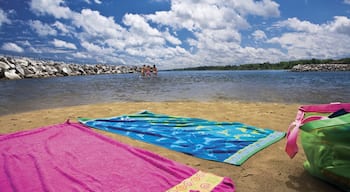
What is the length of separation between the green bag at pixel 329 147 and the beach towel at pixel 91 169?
0.83 m

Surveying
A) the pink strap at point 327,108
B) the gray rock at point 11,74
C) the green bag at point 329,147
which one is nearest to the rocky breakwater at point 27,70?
the gray rock at point 11,74

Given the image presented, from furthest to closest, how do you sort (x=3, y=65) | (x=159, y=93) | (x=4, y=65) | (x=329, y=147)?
(x=4, y=65), (x=3, y=65), (x=159, y=93), (x=329, y=147)

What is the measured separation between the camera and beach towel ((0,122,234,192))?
199 cm

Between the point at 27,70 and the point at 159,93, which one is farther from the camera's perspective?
the point at 27,70

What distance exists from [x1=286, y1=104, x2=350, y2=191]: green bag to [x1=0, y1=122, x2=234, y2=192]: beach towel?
32.6 inches

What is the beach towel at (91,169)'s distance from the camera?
1986 millimetres

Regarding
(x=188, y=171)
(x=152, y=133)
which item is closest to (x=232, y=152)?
(x=188, y=171)

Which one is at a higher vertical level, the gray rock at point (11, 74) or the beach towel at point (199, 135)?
the gray rock at point (11, 74)

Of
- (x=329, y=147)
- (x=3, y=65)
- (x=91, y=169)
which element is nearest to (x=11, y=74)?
(x=3, y=65)

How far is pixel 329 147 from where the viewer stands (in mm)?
1893

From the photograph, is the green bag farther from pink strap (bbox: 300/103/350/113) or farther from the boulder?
the boulder

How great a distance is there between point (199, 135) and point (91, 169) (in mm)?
1760

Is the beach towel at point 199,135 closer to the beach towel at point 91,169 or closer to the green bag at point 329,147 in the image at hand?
the beach towel at point 91,169

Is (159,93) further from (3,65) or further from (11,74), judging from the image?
(3,65)
